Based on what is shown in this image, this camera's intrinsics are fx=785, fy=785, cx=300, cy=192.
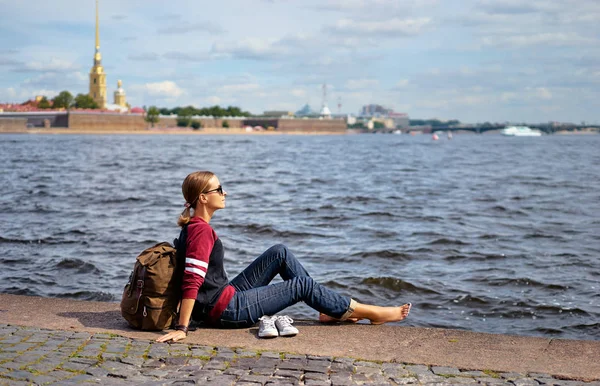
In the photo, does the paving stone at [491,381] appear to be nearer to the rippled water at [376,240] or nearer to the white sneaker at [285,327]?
the white sneaker at [285,327]

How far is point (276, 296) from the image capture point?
421 centimetres

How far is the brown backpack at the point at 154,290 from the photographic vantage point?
394 cm

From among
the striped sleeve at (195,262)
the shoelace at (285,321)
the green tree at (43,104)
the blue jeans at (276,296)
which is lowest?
the shoelace at (285,321)

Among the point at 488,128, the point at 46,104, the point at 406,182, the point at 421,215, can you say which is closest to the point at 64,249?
the point at 421,215

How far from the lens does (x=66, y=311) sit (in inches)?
183

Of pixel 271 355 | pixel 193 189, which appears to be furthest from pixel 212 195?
pixel 271 355

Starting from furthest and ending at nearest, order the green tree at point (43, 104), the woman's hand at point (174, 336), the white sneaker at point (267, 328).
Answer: the green tree at point (43, 104)
the white sneaker at point (267, 328)
the woman's hand at point (174, 336)

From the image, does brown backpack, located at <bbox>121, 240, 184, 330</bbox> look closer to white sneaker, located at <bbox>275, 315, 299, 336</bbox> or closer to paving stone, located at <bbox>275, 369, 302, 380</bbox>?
white sneaker, located at <bbox>275, 315, 299, 336</bbox>

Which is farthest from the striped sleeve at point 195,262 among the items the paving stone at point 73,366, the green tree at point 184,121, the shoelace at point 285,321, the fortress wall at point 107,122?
the green tree at point 184,121

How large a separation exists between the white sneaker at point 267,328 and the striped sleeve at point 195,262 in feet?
1.29

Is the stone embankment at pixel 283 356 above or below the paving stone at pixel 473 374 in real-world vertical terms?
below

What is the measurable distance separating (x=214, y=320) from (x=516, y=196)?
14242mm

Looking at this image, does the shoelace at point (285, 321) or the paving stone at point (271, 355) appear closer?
the paving stone at point (271, 355)

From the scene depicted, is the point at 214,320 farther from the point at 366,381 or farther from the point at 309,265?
the point at 309,265
